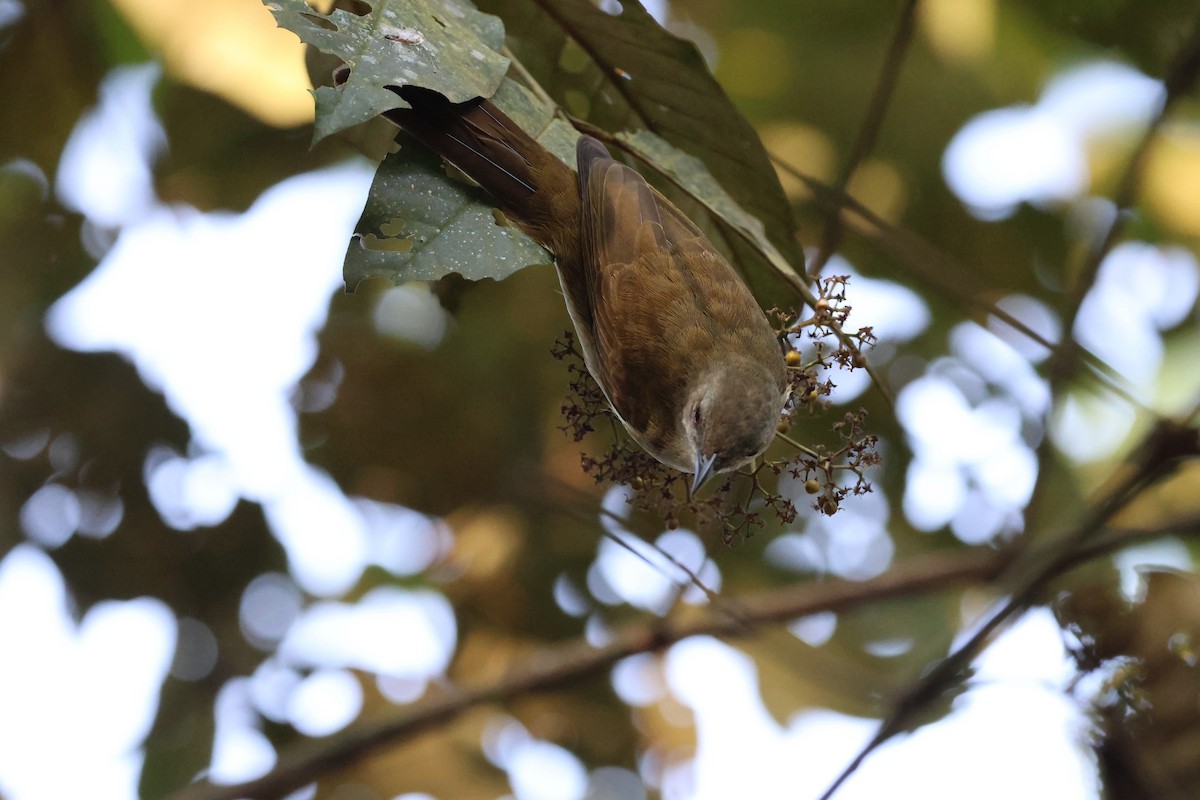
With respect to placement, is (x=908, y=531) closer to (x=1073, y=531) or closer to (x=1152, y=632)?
(x=1073, y=531)

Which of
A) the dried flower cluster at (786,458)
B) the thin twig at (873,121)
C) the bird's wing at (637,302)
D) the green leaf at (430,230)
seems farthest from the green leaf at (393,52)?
the thin twig at (873,121)

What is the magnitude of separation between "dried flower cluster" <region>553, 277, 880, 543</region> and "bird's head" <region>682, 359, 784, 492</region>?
0.04 metres

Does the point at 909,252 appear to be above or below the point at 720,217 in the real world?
below

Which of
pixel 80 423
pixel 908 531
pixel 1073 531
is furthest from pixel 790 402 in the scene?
pixel 80 423

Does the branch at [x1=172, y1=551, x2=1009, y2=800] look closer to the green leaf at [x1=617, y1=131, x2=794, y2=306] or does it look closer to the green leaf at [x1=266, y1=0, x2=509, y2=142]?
the green leaf at [x1=617, y1=131, x2=794, y2=306]

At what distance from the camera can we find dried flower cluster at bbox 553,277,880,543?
77.7 inches

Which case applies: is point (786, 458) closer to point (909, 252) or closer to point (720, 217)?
point (720, 217)

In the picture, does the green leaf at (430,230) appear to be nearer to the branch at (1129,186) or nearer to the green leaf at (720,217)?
the green leaf at (720,217)

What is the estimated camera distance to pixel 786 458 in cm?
234

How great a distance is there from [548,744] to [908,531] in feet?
5.22

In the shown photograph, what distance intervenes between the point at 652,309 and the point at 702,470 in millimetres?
441

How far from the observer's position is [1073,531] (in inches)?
99.6

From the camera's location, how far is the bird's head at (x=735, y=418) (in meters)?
2.17

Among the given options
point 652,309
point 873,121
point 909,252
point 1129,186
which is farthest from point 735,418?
point 1129,186
